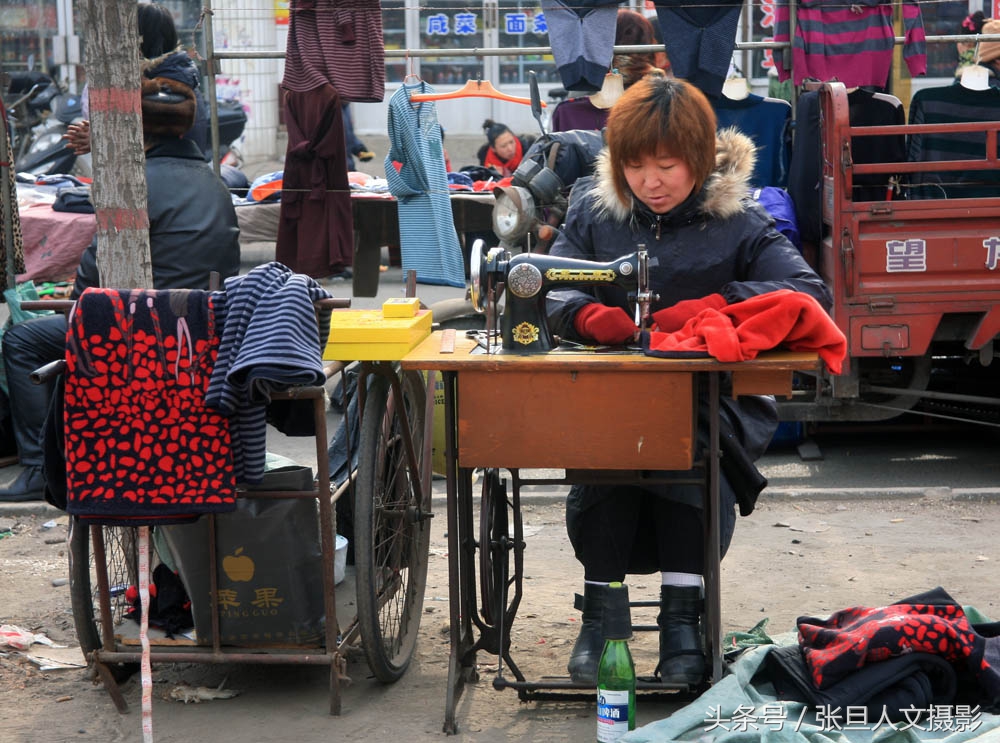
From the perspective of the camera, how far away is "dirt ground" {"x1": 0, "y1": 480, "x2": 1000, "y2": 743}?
11.3 ft

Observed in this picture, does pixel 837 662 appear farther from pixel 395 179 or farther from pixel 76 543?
pixel 395 179

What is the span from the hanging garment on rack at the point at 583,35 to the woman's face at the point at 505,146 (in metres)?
4.90

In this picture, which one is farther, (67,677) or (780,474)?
(780,474)

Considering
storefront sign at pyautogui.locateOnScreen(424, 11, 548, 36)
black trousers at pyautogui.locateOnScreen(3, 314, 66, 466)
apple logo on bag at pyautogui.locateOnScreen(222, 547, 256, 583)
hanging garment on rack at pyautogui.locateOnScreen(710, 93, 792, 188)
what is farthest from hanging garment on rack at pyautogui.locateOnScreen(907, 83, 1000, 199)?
storefront sign at pyautogui.locateOnScreen(424, 11, 548, 36)

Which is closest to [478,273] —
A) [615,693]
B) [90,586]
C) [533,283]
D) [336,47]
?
[533,283]

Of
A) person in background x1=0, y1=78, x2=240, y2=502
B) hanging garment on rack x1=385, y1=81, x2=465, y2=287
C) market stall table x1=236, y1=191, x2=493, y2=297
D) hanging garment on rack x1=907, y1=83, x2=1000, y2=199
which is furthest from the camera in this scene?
market stall table x1=236, y1=191, x2=493, y2=297

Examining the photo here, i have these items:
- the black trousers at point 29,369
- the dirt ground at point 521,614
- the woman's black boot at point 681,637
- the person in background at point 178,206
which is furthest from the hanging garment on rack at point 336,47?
the woman's black boot at point 681,637

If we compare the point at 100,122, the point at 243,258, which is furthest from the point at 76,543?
the point at 243,258

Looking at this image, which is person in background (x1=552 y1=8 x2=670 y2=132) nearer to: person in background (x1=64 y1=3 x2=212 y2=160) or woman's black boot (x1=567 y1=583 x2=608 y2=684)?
person in background (x1=64 y1=3 x2=212 y2=160)

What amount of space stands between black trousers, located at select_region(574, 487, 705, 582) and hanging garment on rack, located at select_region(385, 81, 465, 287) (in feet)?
12.7

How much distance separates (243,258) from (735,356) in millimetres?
9289

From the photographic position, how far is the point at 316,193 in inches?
268

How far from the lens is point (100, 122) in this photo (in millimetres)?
4055

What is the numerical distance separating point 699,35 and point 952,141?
1.38 metres
